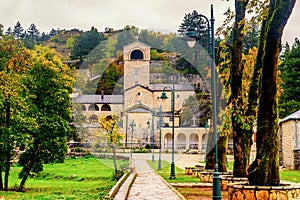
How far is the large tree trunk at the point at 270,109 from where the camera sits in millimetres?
10148

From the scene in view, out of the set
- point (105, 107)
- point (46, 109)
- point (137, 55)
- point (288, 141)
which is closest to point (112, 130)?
point (137, 55)

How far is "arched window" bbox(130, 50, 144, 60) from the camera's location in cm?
2309

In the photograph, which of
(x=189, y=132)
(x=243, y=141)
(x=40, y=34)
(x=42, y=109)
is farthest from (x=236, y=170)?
(x=40, y=34)

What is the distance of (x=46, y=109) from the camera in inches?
706

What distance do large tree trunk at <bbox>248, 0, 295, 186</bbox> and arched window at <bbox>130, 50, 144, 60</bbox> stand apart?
13.3m

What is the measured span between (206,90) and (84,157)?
654 inches

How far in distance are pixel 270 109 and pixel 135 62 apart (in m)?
14.5

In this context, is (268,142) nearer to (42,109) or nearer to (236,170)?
(236,170)

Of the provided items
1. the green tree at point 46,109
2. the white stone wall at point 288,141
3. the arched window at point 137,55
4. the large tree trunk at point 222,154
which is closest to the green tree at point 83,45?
the arched window at point 137,55

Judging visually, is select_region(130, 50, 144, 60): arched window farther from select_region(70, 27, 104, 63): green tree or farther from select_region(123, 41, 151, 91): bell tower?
select_region(70, 27, 104, 63): green tree

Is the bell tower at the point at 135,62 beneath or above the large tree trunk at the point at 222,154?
above

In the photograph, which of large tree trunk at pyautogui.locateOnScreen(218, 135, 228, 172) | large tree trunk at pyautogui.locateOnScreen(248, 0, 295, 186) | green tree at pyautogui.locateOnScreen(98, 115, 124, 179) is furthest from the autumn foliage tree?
large tree trunk at pyautogui.locateOnScreen(248, 0, 295, 186)

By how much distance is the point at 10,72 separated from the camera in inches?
643

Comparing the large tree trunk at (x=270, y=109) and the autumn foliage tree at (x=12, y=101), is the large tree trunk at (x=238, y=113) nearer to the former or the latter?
the large tree trunk at (x=270, y=109)
